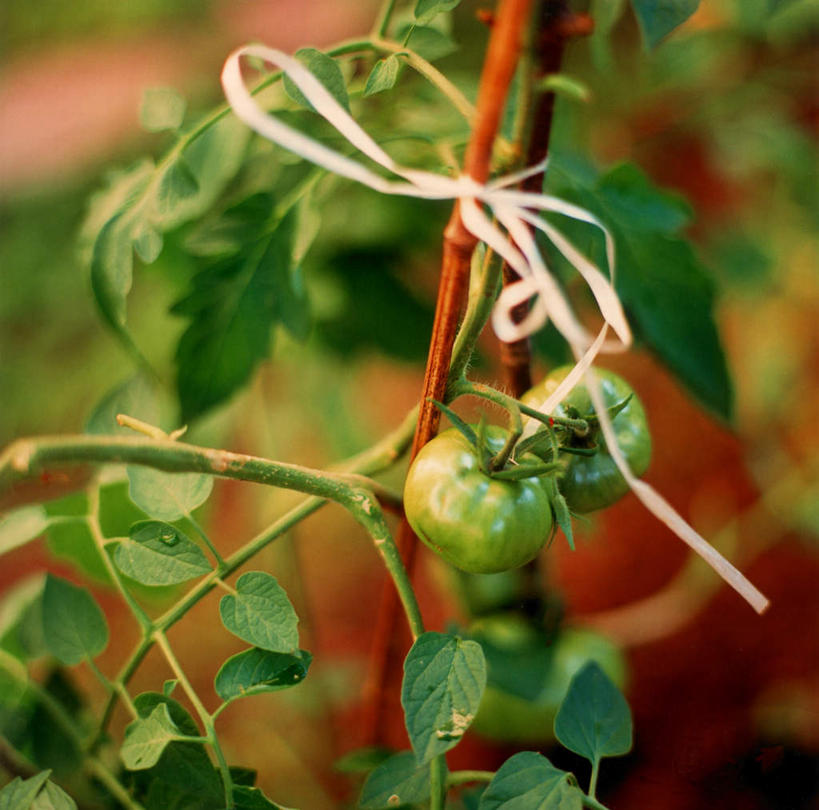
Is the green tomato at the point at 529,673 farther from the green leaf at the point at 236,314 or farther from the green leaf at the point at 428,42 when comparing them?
the green leaf at the point at 428,42

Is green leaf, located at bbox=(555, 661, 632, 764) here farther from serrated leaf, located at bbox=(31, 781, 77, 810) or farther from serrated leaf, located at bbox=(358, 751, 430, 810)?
serrated leaf, located at bbox=(31, 781, 77, 810)

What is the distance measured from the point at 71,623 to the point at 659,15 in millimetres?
414

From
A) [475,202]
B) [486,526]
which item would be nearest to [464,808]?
[486,526]

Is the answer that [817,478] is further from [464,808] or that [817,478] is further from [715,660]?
[464,808]

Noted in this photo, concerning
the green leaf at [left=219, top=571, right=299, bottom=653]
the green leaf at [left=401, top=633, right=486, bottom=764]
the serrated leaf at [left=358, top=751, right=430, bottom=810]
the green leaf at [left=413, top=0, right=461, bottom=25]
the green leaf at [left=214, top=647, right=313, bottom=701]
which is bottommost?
the serrated leaf at [left=358, top=751, right=430, bottom=810]

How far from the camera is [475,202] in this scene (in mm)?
282

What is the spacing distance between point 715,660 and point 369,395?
0.55 metres

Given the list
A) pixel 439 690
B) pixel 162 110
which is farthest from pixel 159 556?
pixel 162 110

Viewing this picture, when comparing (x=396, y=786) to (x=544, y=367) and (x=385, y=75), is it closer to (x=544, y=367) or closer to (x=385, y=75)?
(x=385, y=75)

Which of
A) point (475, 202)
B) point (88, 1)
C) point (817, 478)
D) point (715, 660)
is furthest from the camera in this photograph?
point (88, 1)

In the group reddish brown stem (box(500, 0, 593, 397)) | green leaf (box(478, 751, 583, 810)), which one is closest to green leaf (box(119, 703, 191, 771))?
green leaf (box(478, 751, 583, 810))

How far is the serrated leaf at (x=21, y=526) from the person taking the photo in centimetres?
38

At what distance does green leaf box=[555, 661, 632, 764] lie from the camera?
35 centimetres

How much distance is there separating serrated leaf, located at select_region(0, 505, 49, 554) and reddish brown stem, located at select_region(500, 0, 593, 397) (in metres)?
0.27
